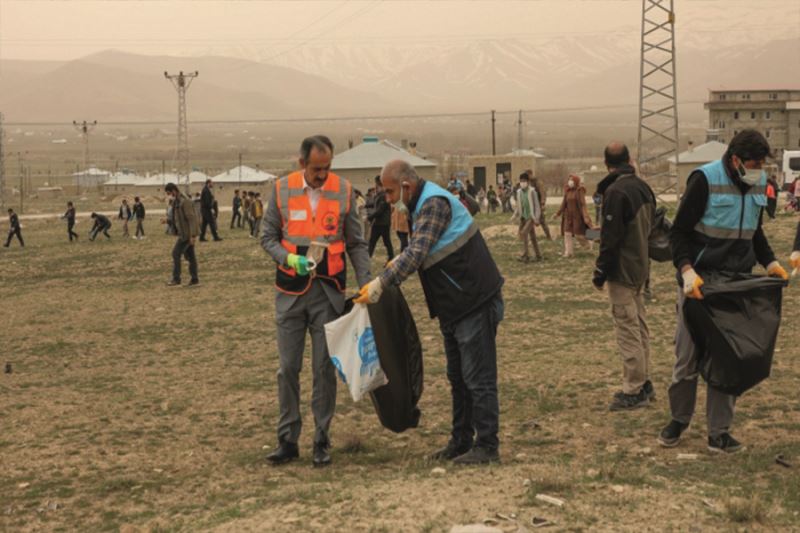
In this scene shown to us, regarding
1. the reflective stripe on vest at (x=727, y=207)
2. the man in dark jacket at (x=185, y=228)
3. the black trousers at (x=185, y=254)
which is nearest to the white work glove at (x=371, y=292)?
the reflective stripe on vest at (x=727, y=207)

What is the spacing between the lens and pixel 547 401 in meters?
8.21

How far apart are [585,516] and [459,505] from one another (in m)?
0.61

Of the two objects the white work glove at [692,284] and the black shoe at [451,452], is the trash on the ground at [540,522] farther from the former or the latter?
the white work glove at [692,284]

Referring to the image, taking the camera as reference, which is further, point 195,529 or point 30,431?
point 30,431

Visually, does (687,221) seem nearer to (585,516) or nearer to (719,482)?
(719,482)

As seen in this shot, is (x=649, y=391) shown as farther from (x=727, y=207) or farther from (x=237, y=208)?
(x=237, y=208)

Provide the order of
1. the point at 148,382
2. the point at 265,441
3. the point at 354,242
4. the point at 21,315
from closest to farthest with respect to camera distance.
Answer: the point at 354,242 → the point at 265,441 → the point at 148,382 → the point at 21,315

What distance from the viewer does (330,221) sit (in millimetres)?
6688

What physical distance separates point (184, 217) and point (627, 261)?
1110 centimetres

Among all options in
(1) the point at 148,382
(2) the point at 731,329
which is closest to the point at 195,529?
(2) the point at 731,329

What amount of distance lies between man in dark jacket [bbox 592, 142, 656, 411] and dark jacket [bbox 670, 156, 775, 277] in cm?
125

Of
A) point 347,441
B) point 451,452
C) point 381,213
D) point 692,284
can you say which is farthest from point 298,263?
point 381,213

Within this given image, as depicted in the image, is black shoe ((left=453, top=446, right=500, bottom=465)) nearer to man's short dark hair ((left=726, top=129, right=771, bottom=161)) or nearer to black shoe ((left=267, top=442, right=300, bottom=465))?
black shoe ((left=267, top=442, right=300, bottom=465))

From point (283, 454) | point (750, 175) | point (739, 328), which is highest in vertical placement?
point (750, 175)
